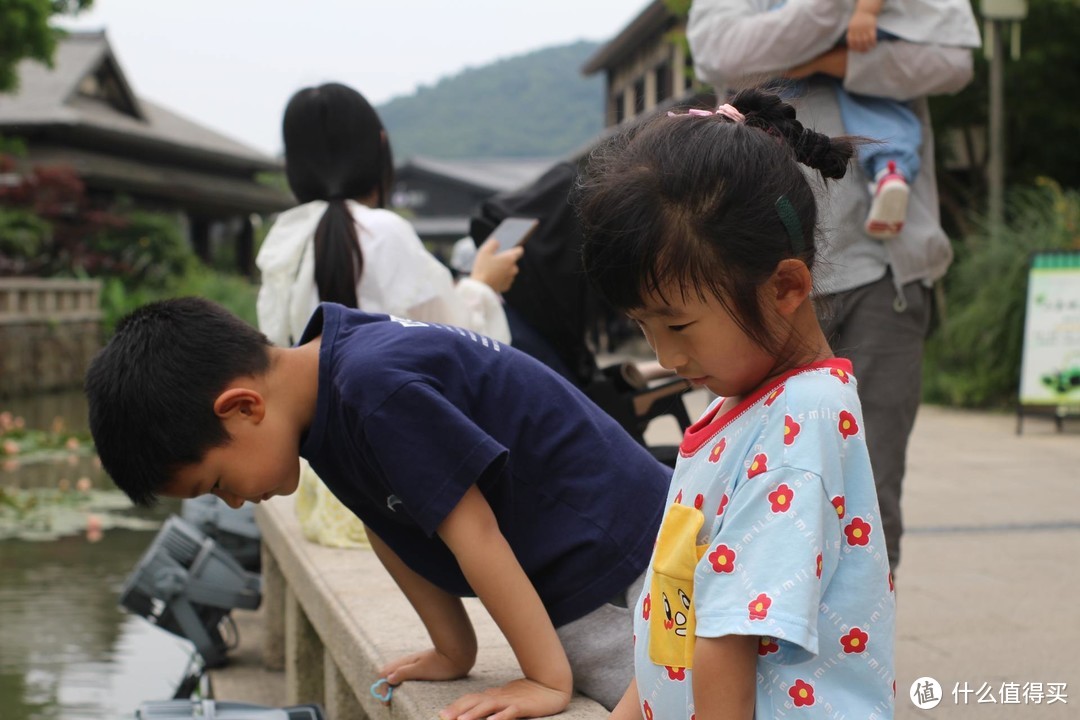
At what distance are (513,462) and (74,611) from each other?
11.1 feet

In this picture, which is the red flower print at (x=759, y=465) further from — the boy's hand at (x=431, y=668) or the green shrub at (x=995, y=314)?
the green shrub at (x=995, y=314)

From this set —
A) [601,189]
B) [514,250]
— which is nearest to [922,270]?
[514,250]

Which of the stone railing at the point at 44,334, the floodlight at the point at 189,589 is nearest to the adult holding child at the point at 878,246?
the floodlight at the point at 189,589

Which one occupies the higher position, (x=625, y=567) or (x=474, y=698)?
(x=625, y=567)

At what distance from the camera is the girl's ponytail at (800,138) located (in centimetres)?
145

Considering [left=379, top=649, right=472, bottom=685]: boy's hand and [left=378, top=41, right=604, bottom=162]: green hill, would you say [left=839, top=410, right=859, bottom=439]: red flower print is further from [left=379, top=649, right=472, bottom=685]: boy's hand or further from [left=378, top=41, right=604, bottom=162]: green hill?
[left=378, top=41, right=604, bottom=162]: green hill

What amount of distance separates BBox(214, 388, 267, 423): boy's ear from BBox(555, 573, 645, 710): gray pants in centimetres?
60

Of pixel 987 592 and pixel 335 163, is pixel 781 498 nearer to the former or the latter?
pixel 335 163

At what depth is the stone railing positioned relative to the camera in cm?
1448

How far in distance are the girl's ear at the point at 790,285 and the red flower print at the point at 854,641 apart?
349 mm

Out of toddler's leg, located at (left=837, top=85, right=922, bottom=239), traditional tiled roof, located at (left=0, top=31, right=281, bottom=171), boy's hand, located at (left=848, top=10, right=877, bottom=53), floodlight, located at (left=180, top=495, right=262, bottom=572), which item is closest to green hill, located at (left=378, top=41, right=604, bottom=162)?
traditional tiled roof, located at (left=0, top=31, right=281, bottom=171)

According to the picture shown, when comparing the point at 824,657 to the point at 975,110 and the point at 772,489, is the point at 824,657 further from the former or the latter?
the point at 975,110

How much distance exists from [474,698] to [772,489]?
75 centimetres

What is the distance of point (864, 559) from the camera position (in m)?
1.34
